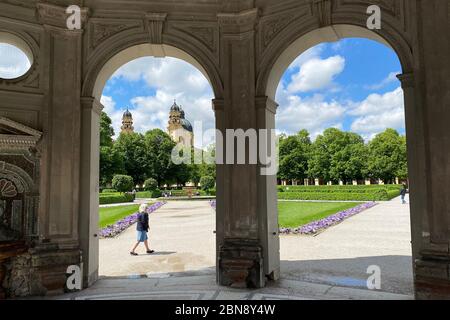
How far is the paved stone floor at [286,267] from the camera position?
712 cm

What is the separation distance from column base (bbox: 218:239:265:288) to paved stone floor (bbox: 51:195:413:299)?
0.23m

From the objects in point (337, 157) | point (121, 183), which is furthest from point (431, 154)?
point (337, 157)

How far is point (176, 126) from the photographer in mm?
116062

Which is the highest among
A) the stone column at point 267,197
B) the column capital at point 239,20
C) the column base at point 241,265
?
the column capital at point 239,20

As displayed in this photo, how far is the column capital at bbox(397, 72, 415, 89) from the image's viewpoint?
6.64 metres

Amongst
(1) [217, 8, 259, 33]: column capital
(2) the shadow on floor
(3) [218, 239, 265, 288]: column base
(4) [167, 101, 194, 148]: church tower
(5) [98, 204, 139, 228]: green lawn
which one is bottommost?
(2) the shadow on floor

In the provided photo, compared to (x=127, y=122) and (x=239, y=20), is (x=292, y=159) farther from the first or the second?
(x=239, y=20)

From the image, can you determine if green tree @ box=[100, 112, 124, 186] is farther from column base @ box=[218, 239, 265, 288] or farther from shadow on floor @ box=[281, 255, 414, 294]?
column base @ box=[218, 239, 265, 288]

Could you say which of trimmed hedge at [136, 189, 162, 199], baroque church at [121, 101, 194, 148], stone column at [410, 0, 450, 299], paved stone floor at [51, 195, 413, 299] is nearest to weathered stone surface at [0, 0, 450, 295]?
stone column at [410, 0, 450, 299]

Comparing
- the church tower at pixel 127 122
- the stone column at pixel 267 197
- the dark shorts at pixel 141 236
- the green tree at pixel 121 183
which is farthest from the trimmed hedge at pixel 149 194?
the church tower at pixel 127 122

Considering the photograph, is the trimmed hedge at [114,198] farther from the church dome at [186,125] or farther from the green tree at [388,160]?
the church dome at [186,125]

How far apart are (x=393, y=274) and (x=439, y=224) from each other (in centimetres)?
315

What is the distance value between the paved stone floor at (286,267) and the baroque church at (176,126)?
9480 centimetres

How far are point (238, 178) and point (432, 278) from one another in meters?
4.11
